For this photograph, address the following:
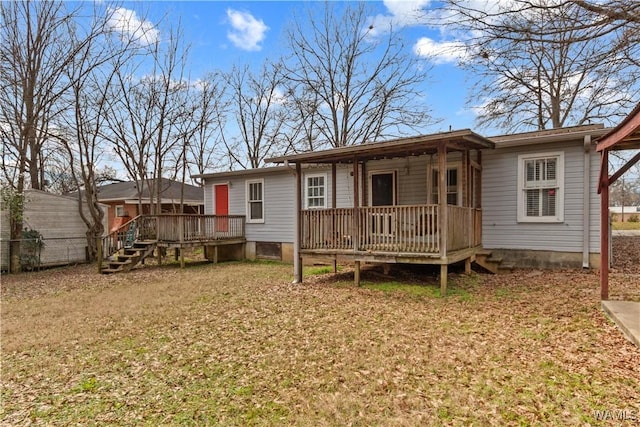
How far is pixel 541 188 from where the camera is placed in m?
8.66

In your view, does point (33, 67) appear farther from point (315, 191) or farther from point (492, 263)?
point (492, 263)

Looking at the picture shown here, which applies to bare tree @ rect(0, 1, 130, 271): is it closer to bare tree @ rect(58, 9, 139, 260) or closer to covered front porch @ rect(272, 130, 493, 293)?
bare tree @ rect(58, 9, 139, 260)

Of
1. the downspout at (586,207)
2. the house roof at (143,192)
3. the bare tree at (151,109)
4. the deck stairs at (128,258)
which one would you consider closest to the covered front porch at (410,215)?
the downspout at (586,207)

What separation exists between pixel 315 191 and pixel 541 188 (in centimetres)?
662

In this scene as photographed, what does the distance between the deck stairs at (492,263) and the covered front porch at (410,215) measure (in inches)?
12.7

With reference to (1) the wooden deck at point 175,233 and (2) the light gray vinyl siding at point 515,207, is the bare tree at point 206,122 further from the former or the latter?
(2) the light gray vinyl siding at point 515,207

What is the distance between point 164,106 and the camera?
18141 mm

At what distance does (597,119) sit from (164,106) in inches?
807

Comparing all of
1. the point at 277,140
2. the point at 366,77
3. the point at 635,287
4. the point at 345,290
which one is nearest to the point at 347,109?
the point at 366,77

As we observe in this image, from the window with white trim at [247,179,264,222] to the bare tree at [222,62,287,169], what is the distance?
1077 centimetres

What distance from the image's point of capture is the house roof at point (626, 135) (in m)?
3.96

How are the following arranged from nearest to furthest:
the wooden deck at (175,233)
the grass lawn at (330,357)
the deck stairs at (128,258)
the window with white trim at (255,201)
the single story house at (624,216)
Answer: the grass lawn at (330,357) → the deck stairs at (128,258) → the wooden deck at (175,233) → the window with white trim at (255,201) → the single story house at (624,216)

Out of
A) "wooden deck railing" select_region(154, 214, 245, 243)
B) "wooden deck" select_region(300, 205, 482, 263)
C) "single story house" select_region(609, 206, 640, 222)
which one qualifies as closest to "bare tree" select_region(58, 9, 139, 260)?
"wooden deck railing" select_region(154, 214, 245, 243)

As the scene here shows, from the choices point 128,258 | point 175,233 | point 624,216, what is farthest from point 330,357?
point 624,216
